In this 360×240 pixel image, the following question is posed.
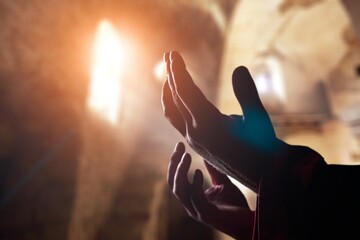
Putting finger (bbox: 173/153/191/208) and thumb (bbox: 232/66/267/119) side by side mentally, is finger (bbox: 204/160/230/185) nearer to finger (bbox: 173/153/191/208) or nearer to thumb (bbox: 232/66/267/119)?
finger (bbox: 173/153/191/208)

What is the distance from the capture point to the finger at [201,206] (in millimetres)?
541

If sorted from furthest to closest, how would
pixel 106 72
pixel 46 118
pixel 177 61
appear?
1. pixel 106 72
2. pixel 46 118
3. pixel 177 61

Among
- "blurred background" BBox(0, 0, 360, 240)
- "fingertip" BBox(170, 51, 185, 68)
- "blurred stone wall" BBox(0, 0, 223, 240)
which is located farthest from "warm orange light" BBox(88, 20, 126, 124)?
"fingertip" BBox(170, 51, 185, 68)

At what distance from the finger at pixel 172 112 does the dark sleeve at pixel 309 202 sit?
20cm

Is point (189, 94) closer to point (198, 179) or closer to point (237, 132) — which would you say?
point (237, 132)

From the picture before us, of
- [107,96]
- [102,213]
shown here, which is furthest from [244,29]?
[102,213]

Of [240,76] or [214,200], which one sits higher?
[240,76]

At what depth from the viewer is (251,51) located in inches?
197

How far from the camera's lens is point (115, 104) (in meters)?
2.45

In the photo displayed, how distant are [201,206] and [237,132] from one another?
0.81ft

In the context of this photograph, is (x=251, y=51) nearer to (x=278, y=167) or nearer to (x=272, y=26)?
(x=272, y=26)

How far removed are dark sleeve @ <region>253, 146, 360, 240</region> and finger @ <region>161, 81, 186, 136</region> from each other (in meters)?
0.20

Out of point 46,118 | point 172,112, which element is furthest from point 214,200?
point 46,118

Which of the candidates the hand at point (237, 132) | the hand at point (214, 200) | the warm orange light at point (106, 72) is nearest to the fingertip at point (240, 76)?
the hand at point (237, 132)
